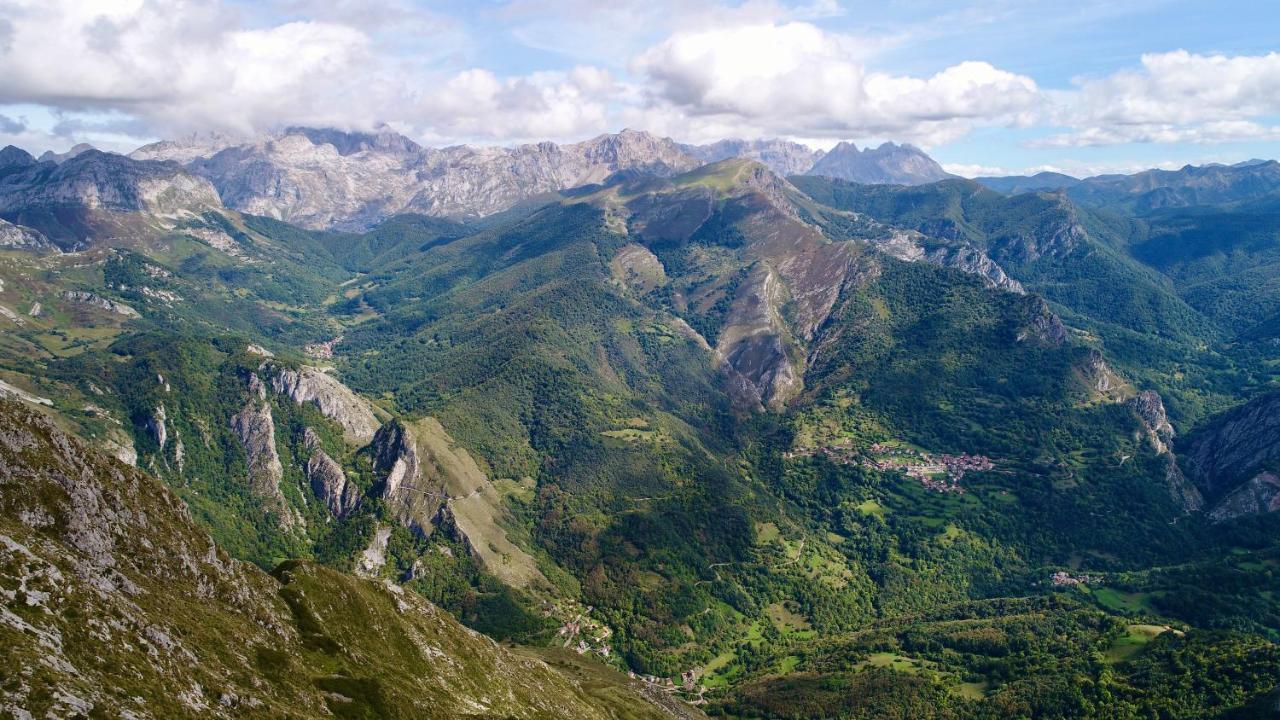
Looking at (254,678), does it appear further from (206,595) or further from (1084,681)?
(1084,681)

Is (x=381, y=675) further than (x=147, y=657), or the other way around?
(x=381, y=675)

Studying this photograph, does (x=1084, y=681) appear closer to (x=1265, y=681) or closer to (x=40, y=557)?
(x=1265, y=681)

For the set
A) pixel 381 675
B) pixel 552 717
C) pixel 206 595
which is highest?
pixel 206 595

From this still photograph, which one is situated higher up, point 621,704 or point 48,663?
point 48,663

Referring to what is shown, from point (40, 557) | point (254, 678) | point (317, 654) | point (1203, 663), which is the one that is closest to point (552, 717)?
point (317, 654)

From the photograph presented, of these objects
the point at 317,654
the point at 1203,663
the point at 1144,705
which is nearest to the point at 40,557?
the point at 317,654

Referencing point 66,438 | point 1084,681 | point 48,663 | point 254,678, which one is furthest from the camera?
point 1084,681

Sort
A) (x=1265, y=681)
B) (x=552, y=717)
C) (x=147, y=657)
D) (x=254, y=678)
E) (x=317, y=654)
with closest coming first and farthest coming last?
(x=147, y=657)
(x=254, y=678)
(x=317, y=654)
(x=552, y=717)
(x=1265, y=681)
